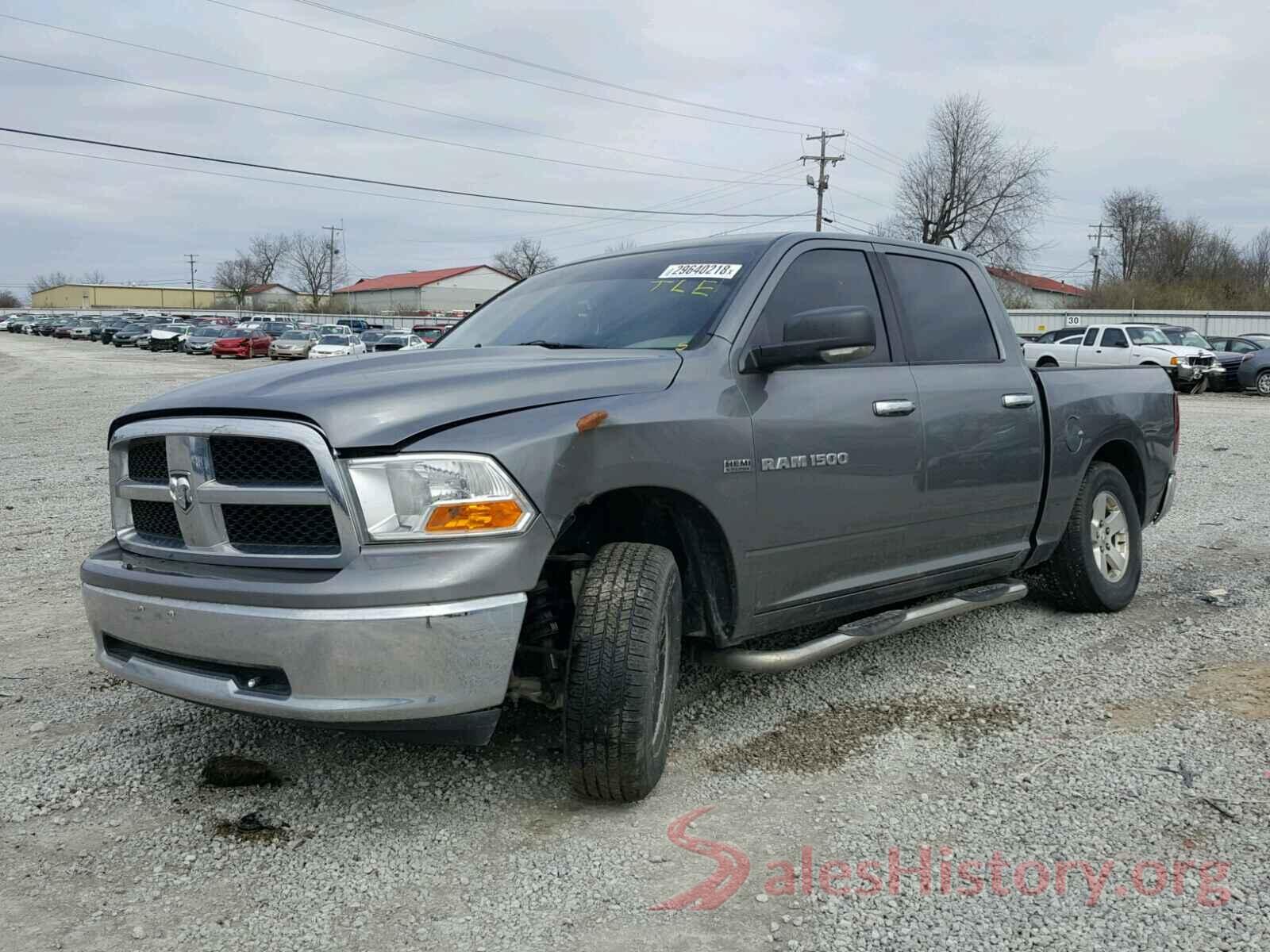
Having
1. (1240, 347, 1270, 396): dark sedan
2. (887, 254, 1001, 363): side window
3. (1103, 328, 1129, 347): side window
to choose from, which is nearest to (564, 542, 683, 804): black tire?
(887, 254, 1001, 363): side window

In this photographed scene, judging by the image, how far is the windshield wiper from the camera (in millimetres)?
3893

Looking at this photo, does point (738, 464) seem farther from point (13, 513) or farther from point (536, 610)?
point (13, 513)

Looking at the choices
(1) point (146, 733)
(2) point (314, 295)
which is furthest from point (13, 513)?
(2) point (314, 295)

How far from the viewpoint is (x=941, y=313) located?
4816 millimetres

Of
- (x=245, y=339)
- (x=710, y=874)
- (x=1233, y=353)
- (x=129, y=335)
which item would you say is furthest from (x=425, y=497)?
(x=129, y=335)

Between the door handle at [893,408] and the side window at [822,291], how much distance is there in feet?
0.62

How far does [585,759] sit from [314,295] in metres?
113

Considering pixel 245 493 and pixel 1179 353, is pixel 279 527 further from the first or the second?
pixel 1179 353

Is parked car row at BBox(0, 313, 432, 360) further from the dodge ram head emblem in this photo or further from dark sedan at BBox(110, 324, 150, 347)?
the dodge ram head emblem

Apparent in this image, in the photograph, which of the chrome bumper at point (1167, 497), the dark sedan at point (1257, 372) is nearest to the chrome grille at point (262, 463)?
the chrome bumper at point (1167, 497)

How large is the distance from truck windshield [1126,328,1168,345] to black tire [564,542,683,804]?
26442 mm

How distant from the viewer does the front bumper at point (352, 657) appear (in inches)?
110

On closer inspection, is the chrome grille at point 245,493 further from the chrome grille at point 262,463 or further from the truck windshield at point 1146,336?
the truck windshield at point 1146,336

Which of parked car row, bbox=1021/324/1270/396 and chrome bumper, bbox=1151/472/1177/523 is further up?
parked car row, bbox=1021/324/1270/396
